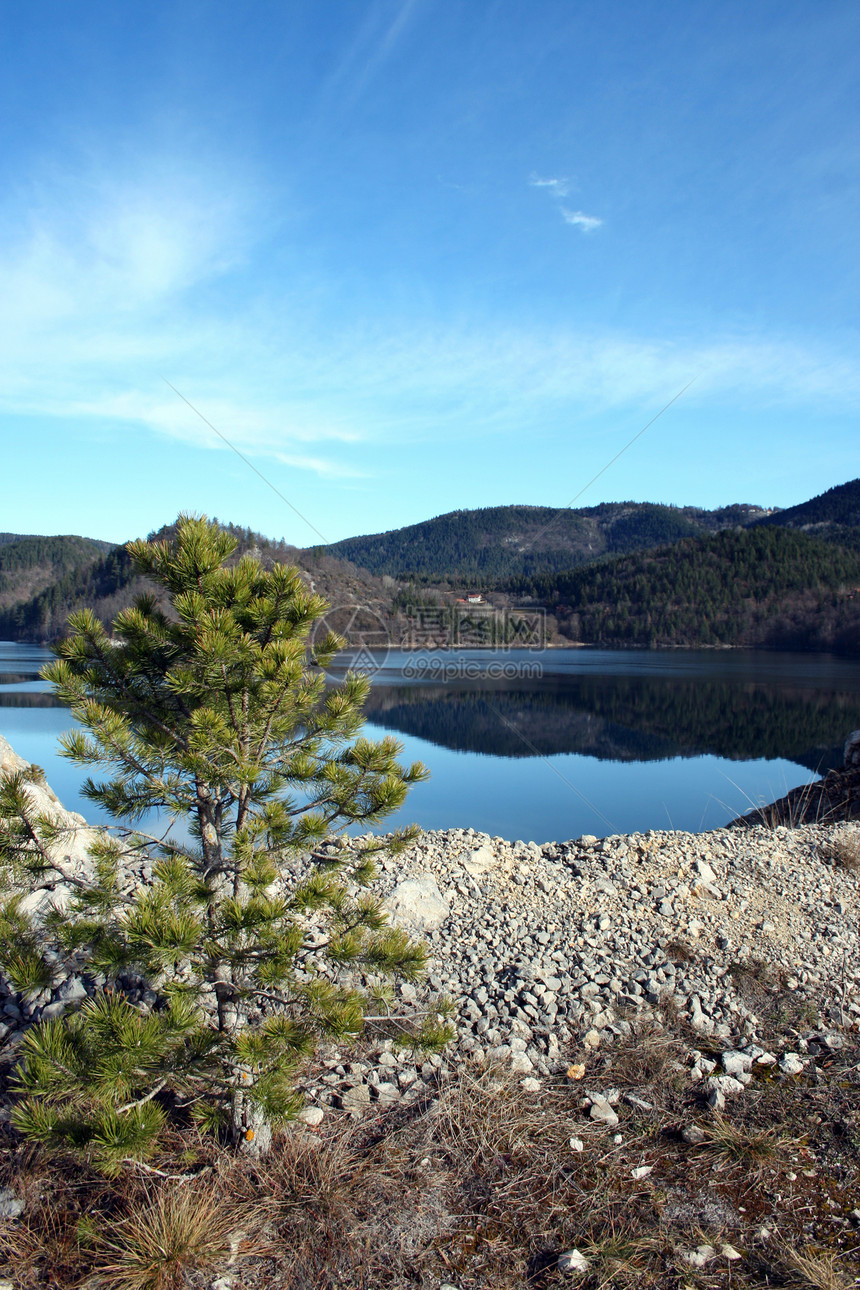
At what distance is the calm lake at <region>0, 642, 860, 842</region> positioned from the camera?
13617mm

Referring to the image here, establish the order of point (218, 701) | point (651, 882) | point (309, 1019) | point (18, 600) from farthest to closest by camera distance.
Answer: point (18, 600) → point (651, 882) → point (218, 701) → point (309, 1019)

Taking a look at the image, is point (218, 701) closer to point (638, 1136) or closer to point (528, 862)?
point (638, 1136)

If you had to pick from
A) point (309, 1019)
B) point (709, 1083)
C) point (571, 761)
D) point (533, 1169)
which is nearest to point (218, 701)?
point (309, 1019)

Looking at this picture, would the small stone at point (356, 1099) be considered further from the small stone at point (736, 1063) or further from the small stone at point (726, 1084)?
the small stone at point (736, 1063)

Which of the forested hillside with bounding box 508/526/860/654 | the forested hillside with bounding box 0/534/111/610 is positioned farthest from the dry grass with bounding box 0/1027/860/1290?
the forested hillside with bounding box 0/534/111/610

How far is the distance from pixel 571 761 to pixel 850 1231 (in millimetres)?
16184

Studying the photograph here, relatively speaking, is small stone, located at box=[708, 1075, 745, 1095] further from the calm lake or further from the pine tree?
the calm lake

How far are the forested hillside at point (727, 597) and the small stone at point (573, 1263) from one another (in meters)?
81.9

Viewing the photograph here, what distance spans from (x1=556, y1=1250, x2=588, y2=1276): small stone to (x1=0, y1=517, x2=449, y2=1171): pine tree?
0.94m

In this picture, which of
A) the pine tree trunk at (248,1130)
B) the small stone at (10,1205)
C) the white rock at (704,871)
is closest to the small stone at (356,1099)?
the pine tree trunk at (248,1130)

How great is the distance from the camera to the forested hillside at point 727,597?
276 feet

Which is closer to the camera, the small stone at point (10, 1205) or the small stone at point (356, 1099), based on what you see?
the small stone at point (10, 1205)

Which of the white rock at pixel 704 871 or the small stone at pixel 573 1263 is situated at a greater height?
the white rock at pixel 704 871

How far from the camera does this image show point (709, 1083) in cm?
404
